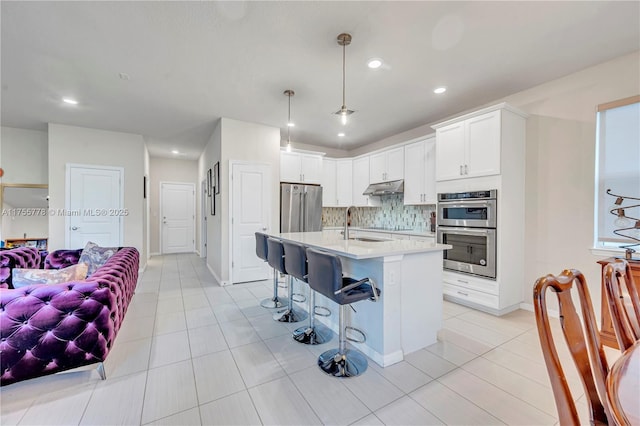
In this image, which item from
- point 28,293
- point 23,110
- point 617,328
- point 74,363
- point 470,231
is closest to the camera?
point 617,328

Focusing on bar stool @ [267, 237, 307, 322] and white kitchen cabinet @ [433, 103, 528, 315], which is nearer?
bar stool @ [267, 237, 307, 322]

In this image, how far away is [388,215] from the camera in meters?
5.59

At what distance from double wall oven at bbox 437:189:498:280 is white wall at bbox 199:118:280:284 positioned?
2845mm

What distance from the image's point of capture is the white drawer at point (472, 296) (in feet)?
10.5

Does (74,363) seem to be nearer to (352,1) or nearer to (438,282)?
(438,282)

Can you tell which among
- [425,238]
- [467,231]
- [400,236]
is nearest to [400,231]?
[400,236]

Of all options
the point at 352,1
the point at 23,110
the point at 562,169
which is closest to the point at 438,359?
the point at 562,169

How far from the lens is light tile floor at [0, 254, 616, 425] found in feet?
5.33

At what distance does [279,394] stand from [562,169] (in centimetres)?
378

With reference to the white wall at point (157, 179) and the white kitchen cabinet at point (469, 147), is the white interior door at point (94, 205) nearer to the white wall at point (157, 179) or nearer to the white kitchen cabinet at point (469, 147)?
the white wall at point (157, 179)

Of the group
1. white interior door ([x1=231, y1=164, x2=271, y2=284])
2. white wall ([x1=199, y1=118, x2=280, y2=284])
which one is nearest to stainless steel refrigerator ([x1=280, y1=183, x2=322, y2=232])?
white wall ([x1=199, y1=118, x2=280, y2=284])

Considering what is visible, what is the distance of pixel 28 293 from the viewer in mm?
1752

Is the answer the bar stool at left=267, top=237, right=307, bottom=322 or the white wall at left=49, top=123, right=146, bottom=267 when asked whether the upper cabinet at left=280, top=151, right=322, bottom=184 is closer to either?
the bar stool at left=267, top=237, right=307, bottom=322

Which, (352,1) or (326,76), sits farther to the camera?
(326,76)
